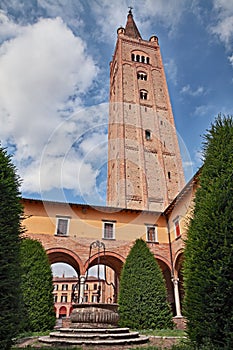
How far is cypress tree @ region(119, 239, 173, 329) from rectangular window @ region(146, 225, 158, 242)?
16.5ft

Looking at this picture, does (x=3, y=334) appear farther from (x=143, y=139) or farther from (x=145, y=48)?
(x=145, y=48)

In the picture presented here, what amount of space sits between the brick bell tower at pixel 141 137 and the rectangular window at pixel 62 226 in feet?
26.4

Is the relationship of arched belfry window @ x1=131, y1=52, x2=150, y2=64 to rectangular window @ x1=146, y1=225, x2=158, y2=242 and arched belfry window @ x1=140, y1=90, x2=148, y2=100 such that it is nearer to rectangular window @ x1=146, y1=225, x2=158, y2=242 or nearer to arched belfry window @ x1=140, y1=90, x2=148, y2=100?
arched belfry window @ x1=140, y1=90, x2=148, y2=100

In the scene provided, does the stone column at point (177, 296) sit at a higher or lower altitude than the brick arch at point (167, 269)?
lower

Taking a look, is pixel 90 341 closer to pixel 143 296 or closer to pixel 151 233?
pixel 143 296

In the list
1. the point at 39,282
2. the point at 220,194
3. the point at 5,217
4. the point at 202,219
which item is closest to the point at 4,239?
the point at 5,217

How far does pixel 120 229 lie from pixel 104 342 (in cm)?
1095

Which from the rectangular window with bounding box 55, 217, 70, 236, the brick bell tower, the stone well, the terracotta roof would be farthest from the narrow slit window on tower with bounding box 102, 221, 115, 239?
the terracotta roof

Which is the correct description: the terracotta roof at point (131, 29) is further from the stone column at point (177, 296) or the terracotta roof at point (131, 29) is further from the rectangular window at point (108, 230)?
the stone column at point (177, 296)

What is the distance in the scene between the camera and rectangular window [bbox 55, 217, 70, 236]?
1625 centimetres

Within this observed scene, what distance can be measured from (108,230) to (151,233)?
285cm

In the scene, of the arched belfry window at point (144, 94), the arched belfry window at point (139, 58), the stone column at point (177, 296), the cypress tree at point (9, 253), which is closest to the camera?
the cypress tree at point (9, 253)

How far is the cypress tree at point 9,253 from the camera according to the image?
397cm

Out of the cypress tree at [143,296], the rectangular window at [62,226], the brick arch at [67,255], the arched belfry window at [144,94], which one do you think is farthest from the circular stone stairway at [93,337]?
the arched belfry window at [144,94]
